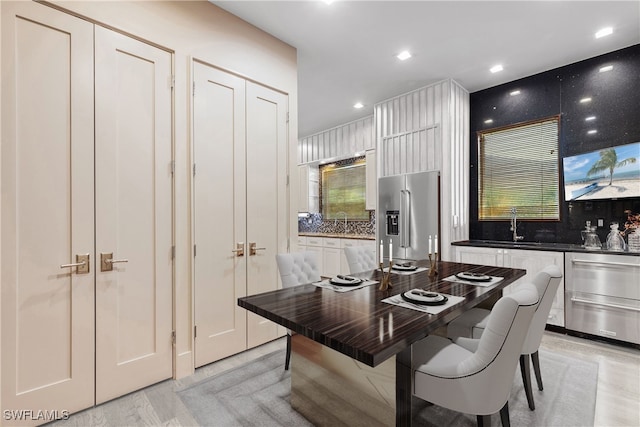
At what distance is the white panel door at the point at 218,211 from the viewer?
2.54 metres

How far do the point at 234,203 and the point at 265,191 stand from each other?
0.38 m

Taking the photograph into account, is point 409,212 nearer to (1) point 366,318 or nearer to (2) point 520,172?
(2) point 520,172

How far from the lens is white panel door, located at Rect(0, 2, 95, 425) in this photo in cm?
173

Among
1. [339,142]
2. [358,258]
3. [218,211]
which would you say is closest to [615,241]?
[358,258]

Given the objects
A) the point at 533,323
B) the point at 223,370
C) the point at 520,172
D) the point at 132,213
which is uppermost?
the point at 520,172

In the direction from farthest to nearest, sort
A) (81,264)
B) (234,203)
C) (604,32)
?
1. (604,32)
2. (234,203)
3. (81,264)

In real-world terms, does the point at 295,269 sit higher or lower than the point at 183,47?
lower

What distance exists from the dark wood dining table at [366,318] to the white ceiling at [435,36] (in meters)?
2.40

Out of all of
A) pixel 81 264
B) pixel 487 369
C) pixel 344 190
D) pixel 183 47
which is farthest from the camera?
pixel 344 190

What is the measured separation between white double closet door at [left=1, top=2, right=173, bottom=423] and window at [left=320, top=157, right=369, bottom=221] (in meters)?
4.08

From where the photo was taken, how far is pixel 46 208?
185cm

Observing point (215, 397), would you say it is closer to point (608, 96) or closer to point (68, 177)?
point (68, 177)

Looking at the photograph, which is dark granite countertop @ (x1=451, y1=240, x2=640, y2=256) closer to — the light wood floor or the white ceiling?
the light wood floor

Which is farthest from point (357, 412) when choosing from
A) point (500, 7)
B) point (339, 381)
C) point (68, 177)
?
point (500, 7)
